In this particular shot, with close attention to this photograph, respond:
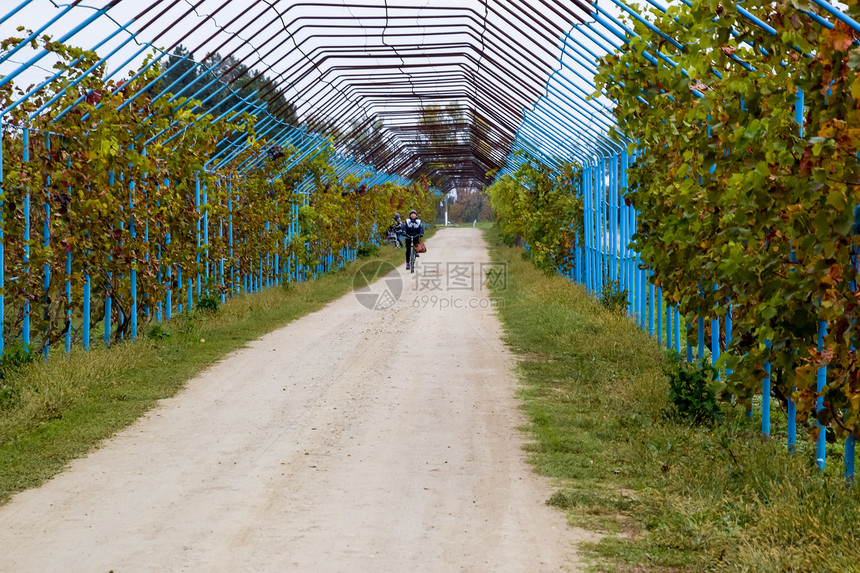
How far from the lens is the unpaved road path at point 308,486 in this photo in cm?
391

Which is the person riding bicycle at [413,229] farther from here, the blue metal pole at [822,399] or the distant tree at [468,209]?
the distant tree at [468,209]

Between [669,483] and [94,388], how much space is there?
15.1 ft

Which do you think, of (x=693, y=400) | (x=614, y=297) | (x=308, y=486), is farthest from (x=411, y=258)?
(x=308, y=486)

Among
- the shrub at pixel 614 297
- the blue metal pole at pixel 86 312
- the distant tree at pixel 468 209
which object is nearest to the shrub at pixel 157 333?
the blue metal pole at pixel 86 312

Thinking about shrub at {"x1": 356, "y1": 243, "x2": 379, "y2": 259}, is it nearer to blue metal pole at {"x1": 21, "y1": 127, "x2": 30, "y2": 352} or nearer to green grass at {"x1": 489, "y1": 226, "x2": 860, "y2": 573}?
blue metal pole at {"x1": 21, "y1": 127, "x2": 30, "y2": 352}

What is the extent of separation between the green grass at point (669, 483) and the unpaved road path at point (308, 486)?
0.79 ft

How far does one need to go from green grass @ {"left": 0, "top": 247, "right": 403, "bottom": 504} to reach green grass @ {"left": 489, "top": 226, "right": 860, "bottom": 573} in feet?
9.15

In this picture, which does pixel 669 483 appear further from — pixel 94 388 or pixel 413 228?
pixel 413 228

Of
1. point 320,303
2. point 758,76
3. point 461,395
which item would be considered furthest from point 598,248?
point 758,76

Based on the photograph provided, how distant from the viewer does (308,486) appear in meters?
4.94

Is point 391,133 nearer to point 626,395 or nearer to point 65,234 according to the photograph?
point 65,234

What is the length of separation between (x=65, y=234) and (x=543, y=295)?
7940 millimetres

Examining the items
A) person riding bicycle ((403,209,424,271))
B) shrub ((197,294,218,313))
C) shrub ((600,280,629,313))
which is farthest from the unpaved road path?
person riding bicycle ((403,209,424,271))

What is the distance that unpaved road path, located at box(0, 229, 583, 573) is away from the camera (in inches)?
154
